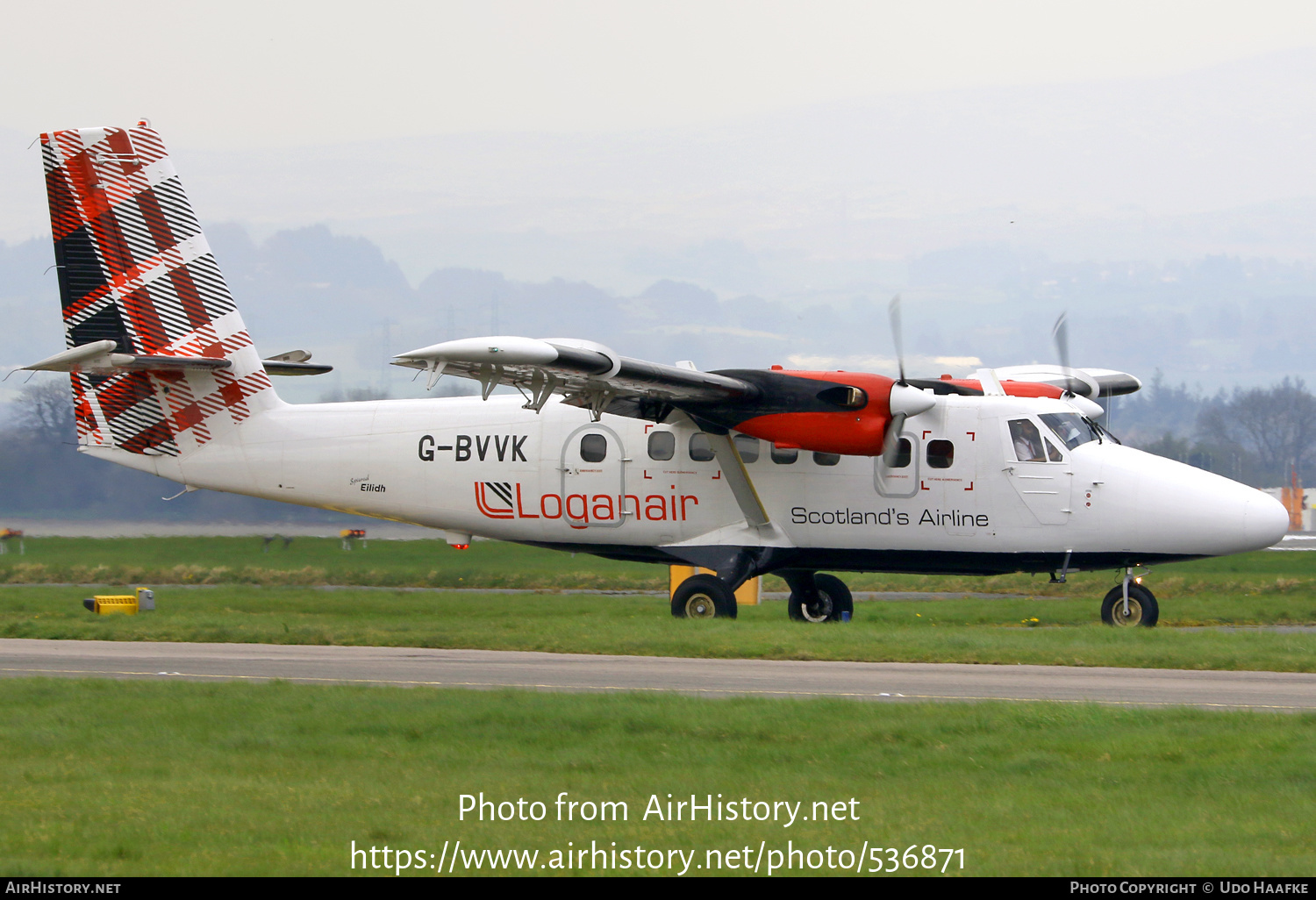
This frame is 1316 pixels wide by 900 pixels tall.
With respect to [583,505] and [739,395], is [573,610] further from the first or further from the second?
[739,395]

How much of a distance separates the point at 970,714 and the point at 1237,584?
20.9 metres

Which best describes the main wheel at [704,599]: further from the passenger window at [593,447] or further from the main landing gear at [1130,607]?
the main landing gear at [1130,607]

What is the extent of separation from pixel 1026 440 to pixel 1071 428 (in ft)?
2.32

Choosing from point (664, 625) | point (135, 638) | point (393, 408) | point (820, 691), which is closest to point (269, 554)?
point (393, 408)

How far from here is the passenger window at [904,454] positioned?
19375 mm

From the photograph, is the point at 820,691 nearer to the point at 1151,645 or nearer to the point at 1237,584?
the point at 1151,645

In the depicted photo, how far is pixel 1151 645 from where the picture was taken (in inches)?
615

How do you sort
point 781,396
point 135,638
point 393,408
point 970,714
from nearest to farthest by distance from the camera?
point 970,714
point 135,638
point 781,396
point 393,408

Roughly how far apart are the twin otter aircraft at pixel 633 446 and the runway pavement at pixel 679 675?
12.2 ft

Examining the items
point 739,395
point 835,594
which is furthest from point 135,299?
point 835,594

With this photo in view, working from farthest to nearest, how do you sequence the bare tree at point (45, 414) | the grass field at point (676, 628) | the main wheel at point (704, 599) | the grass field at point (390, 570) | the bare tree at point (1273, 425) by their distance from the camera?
the bare tree at point (1273, 425) → the bare tree at point (45, 414) → the grass field at point (390, 570) → the main wheel at point (704, 599) → the grass field at point (676, 628)

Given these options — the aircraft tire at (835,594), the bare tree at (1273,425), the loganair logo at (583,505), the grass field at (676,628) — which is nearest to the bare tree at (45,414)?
the grass field at (676,628)

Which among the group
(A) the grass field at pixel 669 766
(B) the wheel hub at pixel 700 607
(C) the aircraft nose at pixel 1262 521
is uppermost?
(C) the aircraft nose at pixel 1262 521

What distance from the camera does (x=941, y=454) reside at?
19.3m
